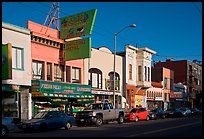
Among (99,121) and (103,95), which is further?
(103,95)

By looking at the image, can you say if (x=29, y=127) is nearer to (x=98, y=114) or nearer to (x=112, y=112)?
(x=98, y=114)

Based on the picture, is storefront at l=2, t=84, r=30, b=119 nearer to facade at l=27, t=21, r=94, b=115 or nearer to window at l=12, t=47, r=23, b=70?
facade at l=27, t=21, r=94, b=115

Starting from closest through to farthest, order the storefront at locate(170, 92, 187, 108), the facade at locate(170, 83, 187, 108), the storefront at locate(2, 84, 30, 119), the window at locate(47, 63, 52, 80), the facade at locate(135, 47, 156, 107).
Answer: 1. the storefront at locate(2, 84, 30, 119)
2. the window at locate(47, 63, 52, 80)
3. the facade at locate(135, 47, 156, 107)
4. the storefront at locate(170, 92, 187, 108)
5. the facade at locate(170, 83, 187, 108)

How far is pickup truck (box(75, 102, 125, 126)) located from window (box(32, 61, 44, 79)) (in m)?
5.58

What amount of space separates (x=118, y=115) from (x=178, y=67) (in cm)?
4700

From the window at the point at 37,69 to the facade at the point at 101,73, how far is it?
5.90 metres

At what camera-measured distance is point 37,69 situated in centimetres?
3003

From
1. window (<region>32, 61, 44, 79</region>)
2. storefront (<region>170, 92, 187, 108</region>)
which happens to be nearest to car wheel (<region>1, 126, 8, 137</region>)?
window (<region>32, 61, 44, 79</region>)

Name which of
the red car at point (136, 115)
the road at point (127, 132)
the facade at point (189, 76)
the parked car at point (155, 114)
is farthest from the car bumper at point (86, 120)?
the facade at point (189, 76)

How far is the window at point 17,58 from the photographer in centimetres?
2738

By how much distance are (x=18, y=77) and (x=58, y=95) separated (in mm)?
4544

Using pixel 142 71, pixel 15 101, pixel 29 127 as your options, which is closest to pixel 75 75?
pixel 15 101

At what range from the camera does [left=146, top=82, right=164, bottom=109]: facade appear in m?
50.5

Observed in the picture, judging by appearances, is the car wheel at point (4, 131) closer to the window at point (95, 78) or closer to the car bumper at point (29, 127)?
the car bumper at point (29, 127)
